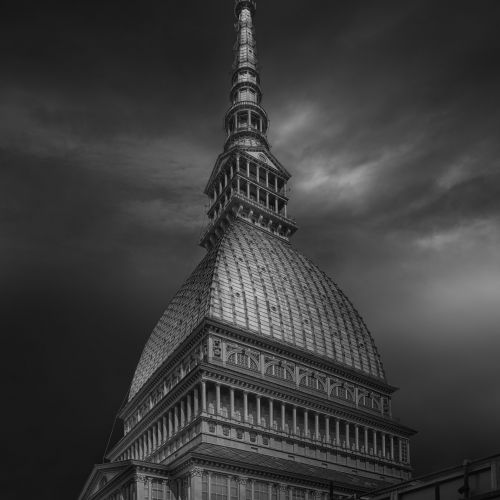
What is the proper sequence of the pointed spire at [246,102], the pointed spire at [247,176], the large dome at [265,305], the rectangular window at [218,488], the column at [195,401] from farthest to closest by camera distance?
the pointed spire at [246,102] → the pointed spire at [247,176] → the large dome at [265,305] → the column at [195,401] → the rectangular window at [218,488]

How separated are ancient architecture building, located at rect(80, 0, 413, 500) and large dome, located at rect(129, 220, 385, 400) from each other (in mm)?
202

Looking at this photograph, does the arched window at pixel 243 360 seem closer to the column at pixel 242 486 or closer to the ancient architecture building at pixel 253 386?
the ancient architecture building at pixel 253 386

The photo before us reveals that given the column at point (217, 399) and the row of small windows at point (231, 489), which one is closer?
the row of small windows at point (231, 489)

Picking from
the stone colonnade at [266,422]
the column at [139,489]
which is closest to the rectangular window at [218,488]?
the column at [139,489]

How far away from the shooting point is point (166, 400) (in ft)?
283

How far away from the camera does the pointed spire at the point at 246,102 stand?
4867 inches

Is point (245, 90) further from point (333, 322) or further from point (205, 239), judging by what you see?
point (333, 322)

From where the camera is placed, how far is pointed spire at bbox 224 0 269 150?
406 feet

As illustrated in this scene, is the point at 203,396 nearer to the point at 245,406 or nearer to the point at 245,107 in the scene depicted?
the point at 245,406

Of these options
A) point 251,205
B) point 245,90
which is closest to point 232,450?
point 251,205

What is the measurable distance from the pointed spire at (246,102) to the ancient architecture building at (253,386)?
25.7 feet

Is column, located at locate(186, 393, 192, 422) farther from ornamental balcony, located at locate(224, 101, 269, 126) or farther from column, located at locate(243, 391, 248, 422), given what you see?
ornamental balcony, located at locate(224, 101, 269, 126)

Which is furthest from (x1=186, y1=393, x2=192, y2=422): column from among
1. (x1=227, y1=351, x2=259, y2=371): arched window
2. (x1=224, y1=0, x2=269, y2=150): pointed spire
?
(x1=224, y1=0, x2=269, y2=150): pointed spire

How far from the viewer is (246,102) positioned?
12650 cm
